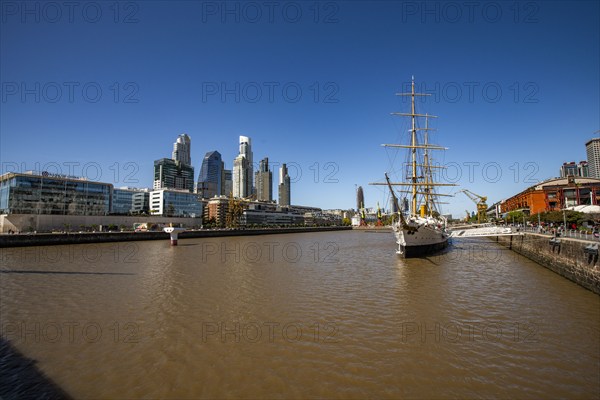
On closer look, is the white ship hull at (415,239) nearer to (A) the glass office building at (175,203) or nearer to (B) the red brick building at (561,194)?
(B) the red brick building at (561,194)

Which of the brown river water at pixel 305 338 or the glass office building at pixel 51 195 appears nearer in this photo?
the brown river water at pixel 305 338

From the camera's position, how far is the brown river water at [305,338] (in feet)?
24.1

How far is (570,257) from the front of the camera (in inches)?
855

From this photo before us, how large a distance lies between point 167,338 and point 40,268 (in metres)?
24.4

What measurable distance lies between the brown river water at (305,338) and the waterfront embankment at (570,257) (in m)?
1.09

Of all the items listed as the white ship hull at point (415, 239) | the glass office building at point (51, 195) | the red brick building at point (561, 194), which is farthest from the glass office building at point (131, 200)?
the red brick building at point (561, 194)

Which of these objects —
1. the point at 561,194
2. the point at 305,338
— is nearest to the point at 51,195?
the point at 305,338

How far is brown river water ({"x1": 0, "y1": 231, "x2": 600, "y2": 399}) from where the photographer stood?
734 cm

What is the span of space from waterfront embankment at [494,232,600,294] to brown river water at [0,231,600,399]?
3.58 feet

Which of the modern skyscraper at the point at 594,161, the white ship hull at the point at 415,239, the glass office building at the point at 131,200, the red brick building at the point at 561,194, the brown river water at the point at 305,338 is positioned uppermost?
the modern skyscraper at the point at 594,161

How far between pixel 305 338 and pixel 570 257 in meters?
22.6

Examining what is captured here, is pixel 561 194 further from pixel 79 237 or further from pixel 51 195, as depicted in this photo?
pixel 51 195

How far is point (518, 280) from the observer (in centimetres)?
2134

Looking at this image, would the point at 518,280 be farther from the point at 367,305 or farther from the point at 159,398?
the point at 159,398
